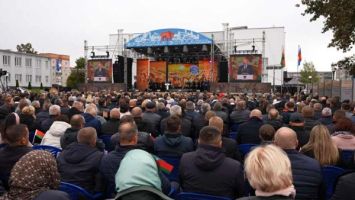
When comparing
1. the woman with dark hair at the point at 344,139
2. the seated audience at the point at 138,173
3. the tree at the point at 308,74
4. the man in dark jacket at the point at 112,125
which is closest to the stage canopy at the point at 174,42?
the man in dark jacket at the point at 112,125

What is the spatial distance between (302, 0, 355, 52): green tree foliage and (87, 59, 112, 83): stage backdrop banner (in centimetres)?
2567

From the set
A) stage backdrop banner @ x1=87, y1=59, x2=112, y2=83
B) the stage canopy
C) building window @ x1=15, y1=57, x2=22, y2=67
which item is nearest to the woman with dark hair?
the stage canopy

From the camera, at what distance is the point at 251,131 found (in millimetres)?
7367

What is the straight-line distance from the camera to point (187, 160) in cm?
432

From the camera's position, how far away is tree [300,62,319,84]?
74375 millimetres

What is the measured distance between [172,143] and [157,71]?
3788 cm

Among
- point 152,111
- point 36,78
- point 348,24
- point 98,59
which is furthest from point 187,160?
point 36,78

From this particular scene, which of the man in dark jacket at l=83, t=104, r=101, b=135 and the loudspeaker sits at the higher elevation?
the loudspeaker

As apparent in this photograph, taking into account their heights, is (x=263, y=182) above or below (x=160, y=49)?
below

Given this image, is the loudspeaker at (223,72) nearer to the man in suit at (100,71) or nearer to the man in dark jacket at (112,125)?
the man in suit at (100,71)

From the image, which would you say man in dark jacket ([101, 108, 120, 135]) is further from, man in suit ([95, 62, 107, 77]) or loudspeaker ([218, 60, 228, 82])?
man in suit ([95, 62, 107, 77])

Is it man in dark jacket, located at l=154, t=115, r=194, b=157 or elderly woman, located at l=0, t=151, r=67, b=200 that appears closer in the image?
elderly woman, located at l=0, t=151, r=67, b=200

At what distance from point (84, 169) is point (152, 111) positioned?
4887 millimetres

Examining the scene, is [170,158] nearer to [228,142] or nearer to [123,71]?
[228,142]
